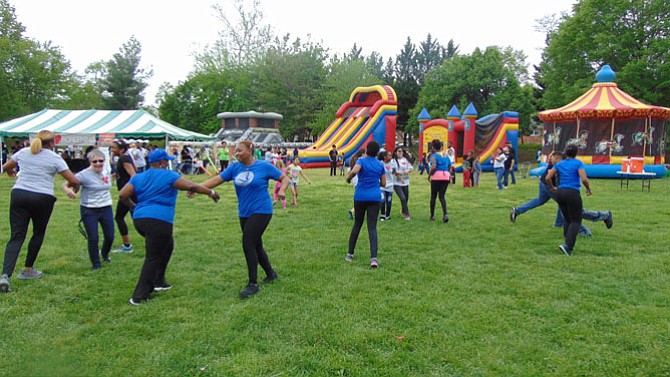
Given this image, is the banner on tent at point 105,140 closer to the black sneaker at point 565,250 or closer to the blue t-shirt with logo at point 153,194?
the blue t-shirt with logo at point 153,194

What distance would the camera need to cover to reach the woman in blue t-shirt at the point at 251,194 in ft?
16.2

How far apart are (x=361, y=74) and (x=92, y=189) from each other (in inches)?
1461

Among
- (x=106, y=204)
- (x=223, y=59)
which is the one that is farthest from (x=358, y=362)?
(x=223, y=59)

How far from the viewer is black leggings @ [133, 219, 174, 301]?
458 cm

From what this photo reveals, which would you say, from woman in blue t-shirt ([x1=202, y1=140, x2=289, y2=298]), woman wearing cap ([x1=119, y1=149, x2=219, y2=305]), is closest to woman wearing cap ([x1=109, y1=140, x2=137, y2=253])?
woman wearing cap ([x1=119, y1=149, x2=219, y2=305])

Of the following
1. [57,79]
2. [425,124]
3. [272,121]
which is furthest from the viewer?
[57,79]

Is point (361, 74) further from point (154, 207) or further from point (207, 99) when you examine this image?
point (154, 207)

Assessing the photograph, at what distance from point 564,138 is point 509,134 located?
3136 mm

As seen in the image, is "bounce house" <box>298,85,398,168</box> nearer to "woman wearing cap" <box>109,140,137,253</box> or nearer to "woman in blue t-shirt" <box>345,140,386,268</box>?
"woman wearing cap" <box>109,140,137,253</box>

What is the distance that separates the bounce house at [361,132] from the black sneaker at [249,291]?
65.3ft

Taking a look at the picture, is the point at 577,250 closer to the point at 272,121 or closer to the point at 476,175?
the point at 476,175

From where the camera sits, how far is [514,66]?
48.7 metres

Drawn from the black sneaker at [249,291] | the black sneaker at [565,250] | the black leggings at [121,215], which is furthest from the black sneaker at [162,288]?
the black sneaker at [565,250]

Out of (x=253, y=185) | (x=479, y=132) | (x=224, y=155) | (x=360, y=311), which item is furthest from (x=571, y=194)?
(x=479, y=132)
